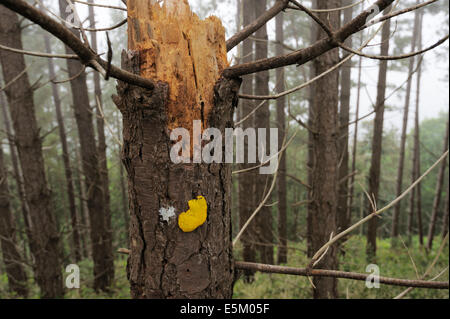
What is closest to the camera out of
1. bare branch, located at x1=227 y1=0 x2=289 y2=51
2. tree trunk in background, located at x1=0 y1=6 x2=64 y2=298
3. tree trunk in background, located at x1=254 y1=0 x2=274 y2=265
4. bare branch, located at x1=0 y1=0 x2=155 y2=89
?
bare branch, located at x1=0 y1=0 x2=155 y2=89

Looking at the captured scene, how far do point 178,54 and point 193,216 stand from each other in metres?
0.65

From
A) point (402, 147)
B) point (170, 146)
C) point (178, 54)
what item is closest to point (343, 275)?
point (170, 146)

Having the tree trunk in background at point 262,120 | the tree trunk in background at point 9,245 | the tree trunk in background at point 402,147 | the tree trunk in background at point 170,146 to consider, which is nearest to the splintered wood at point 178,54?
the tree trunk in background at point 170,146

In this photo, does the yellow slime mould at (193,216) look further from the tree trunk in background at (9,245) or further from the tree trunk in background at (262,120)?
the tree trunk in background at (9,245)

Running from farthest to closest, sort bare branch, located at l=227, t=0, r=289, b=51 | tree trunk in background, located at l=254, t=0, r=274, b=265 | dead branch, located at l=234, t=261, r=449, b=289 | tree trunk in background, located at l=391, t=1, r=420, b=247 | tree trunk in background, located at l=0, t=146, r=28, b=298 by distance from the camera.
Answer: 1. tree trunk in background, located at l=391, t=1, r=420, b=247
2. tree trunk in background, located at l=254, t=0, r=274, b=265
3. tree trunk in background, located at l=0, t=146, r=28, b=298
4. bare branch, located at l=227, t=0, r=289, b=51
5. dead branch, located at l=234, t=261, r=449, b=289

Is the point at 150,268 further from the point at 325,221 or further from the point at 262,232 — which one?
the point at 262,232

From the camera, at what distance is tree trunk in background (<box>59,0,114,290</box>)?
17.8 ft

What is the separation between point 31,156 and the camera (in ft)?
Answer: 12.0

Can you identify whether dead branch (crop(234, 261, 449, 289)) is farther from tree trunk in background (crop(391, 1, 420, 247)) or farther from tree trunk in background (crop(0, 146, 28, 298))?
tree trunk in background (crop(391, 1, 420, 247))

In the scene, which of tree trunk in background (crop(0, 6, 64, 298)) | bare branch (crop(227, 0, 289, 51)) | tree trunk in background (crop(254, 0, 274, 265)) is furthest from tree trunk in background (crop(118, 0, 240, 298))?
tree trunk in background (crop(254, 0, 274, 265))

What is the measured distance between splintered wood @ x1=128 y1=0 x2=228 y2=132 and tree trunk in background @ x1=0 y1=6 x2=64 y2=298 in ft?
→ 10.9

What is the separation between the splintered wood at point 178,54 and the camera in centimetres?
106

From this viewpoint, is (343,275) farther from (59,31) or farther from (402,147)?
(402,147)
